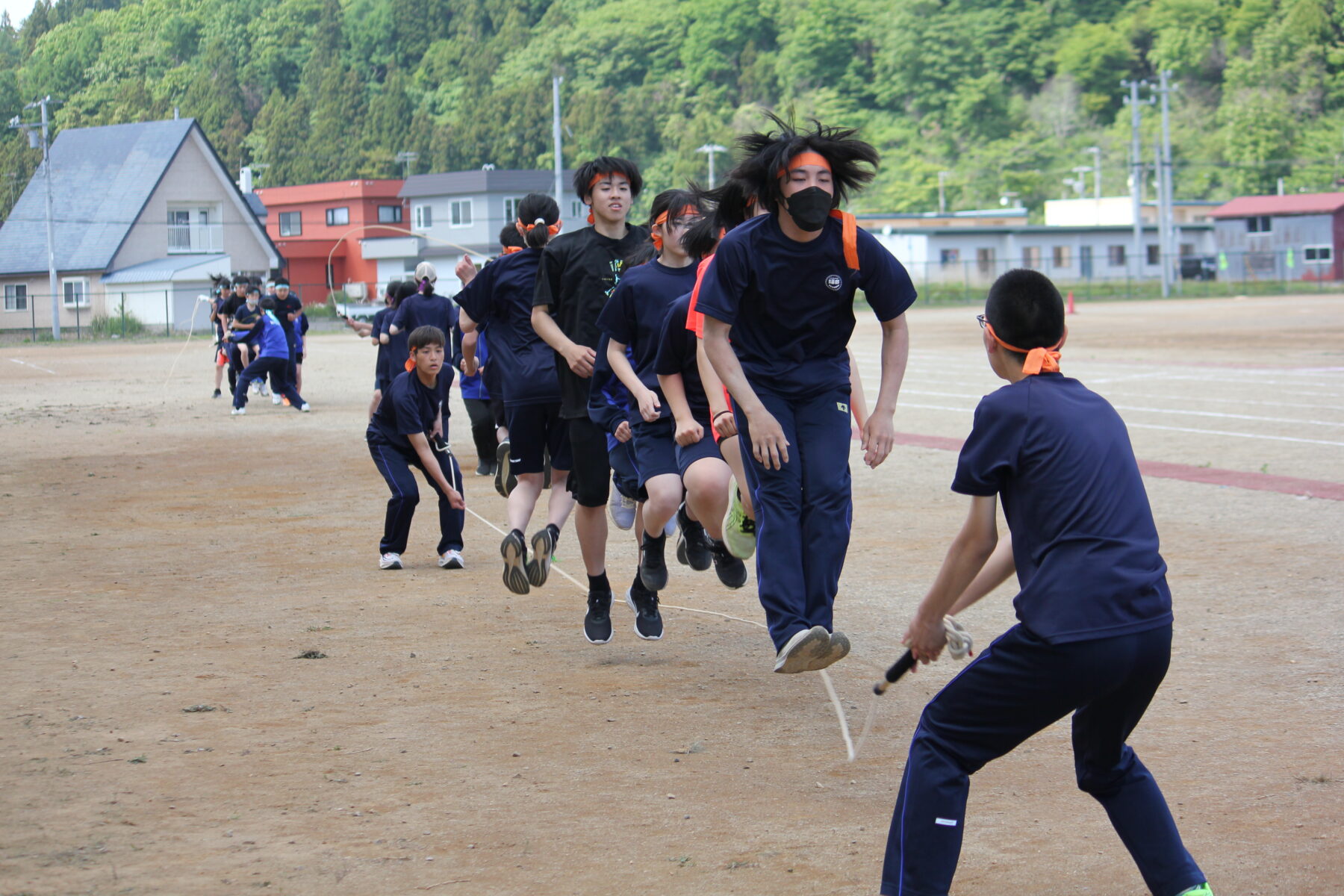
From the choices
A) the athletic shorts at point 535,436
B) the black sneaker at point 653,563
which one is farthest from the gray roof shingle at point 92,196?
the black sneaker at point 653,563

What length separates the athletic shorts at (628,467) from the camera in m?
7.00

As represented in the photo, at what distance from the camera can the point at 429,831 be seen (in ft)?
14.4

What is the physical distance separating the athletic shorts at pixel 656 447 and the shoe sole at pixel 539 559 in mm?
756

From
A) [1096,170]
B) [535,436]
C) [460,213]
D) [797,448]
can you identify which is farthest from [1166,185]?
[797,448]

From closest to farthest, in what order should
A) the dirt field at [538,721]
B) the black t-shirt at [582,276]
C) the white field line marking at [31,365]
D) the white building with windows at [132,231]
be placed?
1. the dirt field at [538,721]
2. the black t-shirt at [582,276]
3. the white field line marking at [31,365]
4. the white building with windows at [132,231]

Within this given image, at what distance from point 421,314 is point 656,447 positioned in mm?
8191

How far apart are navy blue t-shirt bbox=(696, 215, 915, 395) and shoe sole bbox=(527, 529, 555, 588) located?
1981mm

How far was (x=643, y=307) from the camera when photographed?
6.67m

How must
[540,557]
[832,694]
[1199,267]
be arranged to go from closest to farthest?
[832,694]
[540,557]
[1199,267]

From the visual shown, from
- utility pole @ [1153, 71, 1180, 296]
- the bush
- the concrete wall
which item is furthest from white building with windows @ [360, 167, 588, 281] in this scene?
utility pole @ [1153, 71, 1180, 296]

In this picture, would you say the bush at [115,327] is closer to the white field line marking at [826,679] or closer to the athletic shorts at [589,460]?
the white field line marking at [826,679]

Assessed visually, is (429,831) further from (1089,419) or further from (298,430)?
(298,430)

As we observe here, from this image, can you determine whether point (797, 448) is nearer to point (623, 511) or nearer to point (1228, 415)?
point (623, 511)

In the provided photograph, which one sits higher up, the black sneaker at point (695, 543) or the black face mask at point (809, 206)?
the black face mask at point (809, 206)
